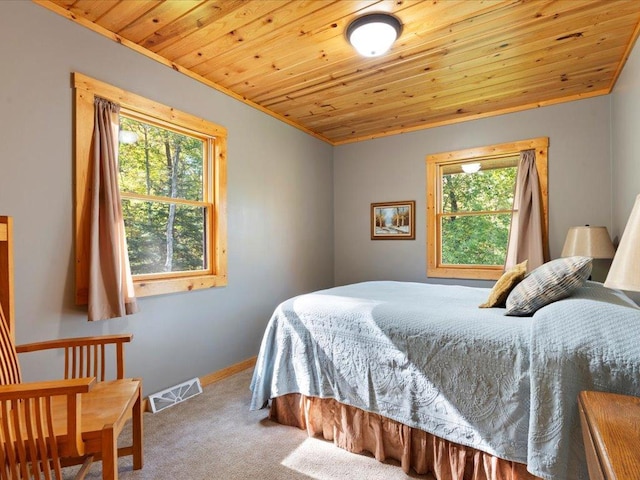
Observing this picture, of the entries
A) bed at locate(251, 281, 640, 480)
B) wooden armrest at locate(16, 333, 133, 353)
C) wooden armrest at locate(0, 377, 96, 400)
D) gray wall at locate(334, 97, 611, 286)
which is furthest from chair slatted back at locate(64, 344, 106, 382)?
gray wall at locate(334, 97, 611, 286)

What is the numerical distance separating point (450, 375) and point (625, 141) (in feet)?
7.95

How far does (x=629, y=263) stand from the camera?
1.06m

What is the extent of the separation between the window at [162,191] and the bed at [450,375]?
1.07 metres

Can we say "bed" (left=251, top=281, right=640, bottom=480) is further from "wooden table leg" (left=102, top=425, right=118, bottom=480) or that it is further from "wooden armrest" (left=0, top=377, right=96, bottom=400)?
"wooden armrest" (left=0, top=377, right=96, bottom=400)

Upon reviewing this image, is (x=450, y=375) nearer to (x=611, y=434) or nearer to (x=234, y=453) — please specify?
(x=611, y=434)

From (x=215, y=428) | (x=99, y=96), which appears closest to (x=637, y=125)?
(x=215, y=428)

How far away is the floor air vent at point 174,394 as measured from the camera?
2.40 meters

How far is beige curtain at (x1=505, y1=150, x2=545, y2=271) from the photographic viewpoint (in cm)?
325

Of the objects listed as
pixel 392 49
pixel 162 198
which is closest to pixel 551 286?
pixel 392 49

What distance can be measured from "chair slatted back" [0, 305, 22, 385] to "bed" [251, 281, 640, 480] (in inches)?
50.1

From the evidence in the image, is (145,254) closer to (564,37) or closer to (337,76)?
(337,76)

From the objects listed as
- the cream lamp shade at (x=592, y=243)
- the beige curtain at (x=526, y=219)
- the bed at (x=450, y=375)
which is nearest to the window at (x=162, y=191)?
the bed at (x=450, y=375)

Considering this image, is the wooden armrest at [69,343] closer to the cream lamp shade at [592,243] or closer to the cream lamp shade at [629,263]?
the cream lamp shade at [629,263]

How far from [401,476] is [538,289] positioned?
3.92ft
